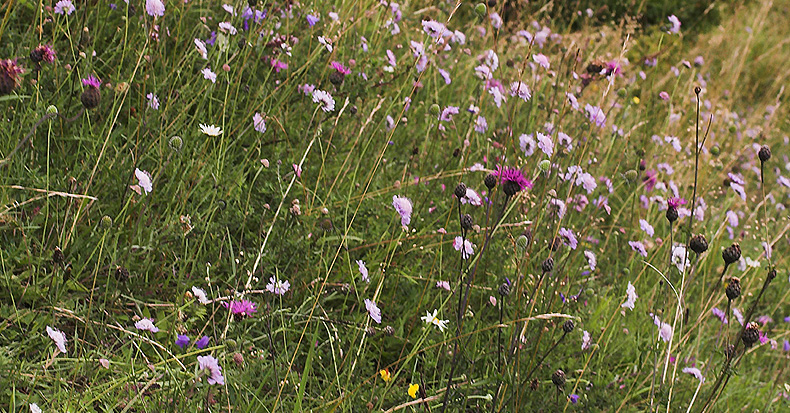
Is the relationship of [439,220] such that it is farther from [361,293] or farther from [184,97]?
[184,97]

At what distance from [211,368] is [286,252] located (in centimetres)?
58

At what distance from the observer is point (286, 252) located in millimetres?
1760

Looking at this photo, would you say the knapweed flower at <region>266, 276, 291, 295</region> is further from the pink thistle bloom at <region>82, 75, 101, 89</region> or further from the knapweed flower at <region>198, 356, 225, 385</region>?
the pink thistle bloom at <region>82, 75, 101, 89</region>

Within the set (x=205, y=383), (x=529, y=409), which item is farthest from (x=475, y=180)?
(x=205, y=383)

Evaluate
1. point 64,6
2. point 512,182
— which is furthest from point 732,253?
point 64,6

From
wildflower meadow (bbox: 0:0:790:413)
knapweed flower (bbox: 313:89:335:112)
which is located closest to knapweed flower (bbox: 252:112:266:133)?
wildflower meadow (bbox: 0:0:790:413)

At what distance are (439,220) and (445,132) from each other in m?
0.55

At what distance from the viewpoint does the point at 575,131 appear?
9.08 feet

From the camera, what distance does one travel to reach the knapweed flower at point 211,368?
119 centimetres

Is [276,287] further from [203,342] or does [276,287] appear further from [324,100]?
[324,100]

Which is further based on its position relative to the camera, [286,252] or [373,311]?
[286,252]

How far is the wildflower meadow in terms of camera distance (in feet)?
4.42

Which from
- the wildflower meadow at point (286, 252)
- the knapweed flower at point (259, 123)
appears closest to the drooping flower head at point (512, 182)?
the wildflower meadow at point (286, 252)

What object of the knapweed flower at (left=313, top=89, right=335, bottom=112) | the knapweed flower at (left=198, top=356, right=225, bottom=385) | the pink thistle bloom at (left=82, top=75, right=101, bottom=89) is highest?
the pink thistle bloom at (left=82, top=75, right=101, bottom=89)
